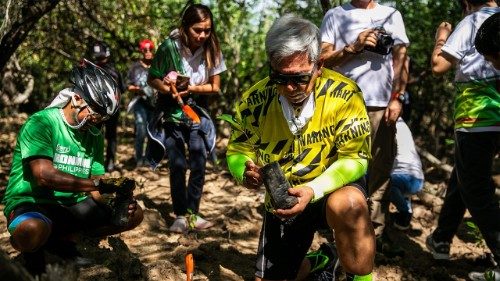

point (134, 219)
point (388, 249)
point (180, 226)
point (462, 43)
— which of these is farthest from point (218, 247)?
point (462, 43)

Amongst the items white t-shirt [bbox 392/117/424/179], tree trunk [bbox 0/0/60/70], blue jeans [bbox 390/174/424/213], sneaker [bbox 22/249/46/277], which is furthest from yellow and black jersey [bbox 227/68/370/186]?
tree trunk [bbox 0/0/60/70]

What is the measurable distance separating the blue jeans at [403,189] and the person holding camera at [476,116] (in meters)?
1.17

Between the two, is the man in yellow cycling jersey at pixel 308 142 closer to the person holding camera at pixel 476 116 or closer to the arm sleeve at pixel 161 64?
the person holding camera at pixel 476 116

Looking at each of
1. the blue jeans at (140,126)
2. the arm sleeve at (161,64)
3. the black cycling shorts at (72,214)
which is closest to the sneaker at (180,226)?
the black cycling shorts at (72,214)

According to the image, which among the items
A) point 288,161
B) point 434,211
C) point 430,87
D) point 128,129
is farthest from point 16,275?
point 128,129

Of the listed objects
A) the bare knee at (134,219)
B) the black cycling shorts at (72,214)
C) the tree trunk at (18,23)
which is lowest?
the bare knee at (134,219)

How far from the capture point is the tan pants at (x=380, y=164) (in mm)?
4113

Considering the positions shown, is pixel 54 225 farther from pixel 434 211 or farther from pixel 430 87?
pixel 430 87

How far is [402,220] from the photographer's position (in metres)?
5.14

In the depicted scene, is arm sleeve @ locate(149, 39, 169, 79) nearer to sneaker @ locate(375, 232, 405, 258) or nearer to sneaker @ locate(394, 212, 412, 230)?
sneaker @ locate(375, 232, 405, 258)

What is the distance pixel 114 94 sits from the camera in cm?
362

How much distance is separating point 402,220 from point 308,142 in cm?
245

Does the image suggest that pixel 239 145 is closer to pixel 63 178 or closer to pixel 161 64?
pixel 63 178

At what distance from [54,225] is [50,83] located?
948cm
